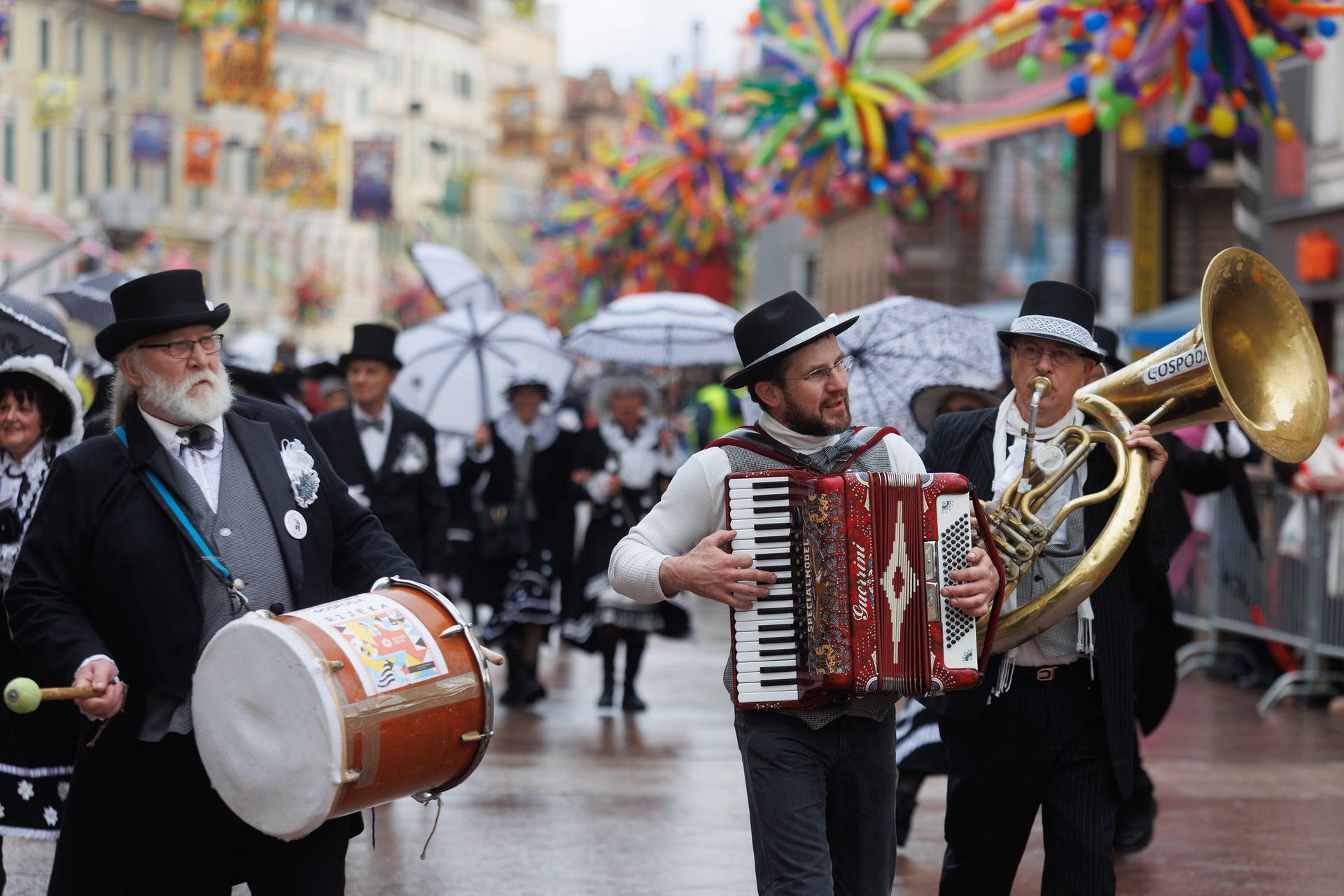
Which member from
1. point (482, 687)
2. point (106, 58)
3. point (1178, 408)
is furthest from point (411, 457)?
point (106, 58)

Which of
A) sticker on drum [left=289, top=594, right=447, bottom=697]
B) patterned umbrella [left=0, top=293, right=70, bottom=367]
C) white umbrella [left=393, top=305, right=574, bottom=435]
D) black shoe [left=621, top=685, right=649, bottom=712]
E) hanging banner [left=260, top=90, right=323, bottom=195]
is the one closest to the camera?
sticker on drum [left=289, top=594, right=447, bottom=697]

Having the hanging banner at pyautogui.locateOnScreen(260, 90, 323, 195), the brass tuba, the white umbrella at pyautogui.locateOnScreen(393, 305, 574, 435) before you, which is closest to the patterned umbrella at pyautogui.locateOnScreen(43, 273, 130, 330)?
the white umbrella at pyautogui.locateOnScreen(393, 305, 574, 435)

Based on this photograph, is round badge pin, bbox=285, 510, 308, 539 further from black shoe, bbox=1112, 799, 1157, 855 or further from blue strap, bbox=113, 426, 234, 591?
black shoe, bbox=1112, 799, 1157, 855

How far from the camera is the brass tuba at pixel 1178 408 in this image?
550cm

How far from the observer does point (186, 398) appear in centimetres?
511

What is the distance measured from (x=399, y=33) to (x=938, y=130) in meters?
80.0

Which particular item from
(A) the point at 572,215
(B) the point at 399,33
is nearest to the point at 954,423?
(A) the point at 572,215

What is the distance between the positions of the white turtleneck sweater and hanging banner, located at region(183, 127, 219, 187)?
4974 centimetres

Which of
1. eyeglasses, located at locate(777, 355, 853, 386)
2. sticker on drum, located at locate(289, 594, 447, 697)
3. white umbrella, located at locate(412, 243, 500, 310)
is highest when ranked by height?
white umbrella, located at locate(412, 243, 500, 310)

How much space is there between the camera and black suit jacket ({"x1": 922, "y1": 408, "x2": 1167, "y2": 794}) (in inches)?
224

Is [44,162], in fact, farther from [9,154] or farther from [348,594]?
[348,594]

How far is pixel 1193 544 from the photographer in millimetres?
14203

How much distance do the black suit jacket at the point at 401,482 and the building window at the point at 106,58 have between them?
52.1 m

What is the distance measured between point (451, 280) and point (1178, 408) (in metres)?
10.8
